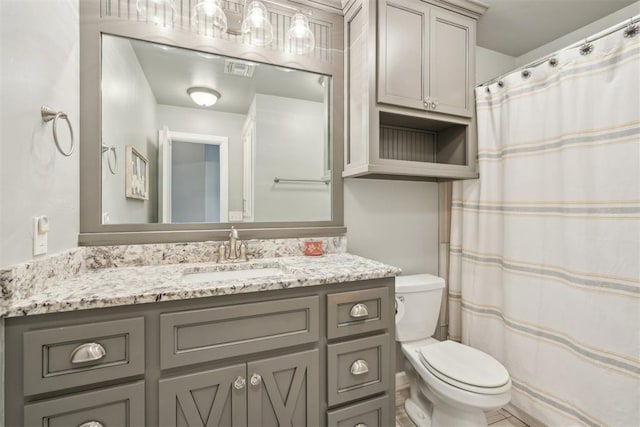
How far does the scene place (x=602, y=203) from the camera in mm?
1295

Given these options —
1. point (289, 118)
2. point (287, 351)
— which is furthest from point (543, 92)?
point (287, 351)

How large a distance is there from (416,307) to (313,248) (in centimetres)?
75

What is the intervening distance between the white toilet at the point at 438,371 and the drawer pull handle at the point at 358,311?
555 millimetres

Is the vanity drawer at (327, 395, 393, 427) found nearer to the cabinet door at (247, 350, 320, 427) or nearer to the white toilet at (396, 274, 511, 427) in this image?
the cabinet door at (247, 350, 320, 427)

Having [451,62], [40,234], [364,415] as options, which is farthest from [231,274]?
[451,62]

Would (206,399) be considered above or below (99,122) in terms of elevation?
below

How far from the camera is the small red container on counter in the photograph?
1619 millimetres

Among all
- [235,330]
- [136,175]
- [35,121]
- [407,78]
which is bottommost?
[235,330]

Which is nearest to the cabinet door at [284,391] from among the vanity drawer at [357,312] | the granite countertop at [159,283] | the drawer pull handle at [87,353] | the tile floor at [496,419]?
the vanity drawer at [357,312]

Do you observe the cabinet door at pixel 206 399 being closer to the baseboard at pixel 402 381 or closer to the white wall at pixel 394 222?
the white wall at pixel 394 222

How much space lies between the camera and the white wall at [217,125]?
146cm

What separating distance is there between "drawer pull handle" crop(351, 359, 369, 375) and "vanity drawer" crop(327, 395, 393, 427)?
155 mm

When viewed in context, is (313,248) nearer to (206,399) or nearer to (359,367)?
(359,367)

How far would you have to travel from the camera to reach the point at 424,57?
1.63 meters
